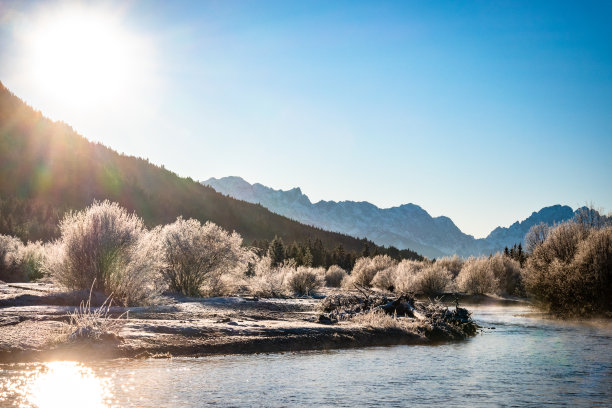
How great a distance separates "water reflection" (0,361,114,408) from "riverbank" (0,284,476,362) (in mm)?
1180

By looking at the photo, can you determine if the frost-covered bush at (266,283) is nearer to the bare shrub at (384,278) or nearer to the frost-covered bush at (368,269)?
the bare shrub at (384,278)

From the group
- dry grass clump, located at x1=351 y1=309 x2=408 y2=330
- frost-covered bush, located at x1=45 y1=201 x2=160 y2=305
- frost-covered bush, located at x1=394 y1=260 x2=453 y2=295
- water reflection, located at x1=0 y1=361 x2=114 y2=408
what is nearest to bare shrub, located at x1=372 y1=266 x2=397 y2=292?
frost-covered bush, located at x1=394 y1=260 x2=453 y2=295

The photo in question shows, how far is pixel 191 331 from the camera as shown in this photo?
13.6 meters

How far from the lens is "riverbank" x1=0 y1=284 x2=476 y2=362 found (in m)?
11.2

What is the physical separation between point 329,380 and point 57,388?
15.6 feet

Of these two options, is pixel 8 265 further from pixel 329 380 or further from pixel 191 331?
pixel 329 380

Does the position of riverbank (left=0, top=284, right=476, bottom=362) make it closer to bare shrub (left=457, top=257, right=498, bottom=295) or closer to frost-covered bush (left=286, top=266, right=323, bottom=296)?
frost-covered bush (left=286, top=266, right=323, bottom=296)

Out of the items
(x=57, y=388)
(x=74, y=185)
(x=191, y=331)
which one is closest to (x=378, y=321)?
(x=191, y=331)

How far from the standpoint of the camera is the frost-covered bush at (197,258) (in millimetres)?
26656

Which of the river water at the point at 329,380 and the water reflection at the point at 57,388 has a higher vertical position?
the river water at the point at 329,380

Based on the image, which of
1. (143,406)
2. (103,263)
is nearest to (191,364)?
(143,406)

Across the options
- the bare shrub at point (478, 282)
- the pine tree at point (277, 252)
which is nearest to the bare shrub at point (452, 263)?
the bare shrub at point (478, 282)

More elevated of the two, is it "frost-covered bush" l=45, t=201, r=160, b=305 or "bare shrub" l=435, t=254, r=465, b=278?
"bare shrub" l=435, t=254, r=465, b=278

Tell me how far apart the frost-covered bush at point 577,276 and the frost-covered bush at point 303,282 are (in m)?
16.2
